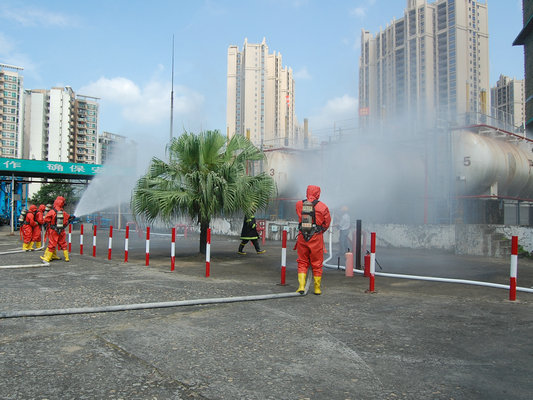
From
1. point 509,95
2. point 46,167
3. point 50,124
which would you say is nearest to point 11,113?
point 50,124

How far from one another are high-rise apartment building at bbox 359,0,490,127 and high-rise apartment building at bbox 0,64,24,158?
107154 millimetres

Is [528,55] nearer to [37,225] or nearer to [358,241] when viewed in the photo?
[358,241]

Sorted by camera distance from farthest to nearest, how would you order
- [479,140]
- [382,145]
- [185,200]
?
[382,145], [479,140], [185,200]

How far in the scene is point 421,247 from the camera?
1639 centimetres

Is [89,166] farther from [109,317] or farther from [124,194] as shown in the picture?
[109,317]

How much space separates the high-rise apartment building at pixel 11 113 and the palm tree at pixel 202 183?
369 ft

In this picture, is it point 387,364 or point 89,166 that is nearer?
point 387,364

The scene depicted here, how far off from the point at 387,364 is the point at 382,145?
608 inches

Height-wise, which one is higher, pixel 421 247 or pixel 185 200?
pixel 185 200

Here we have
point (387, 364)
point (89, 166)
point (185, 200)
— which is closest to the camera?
point (387, 364)

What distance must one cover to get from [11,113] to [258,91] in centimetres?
6604

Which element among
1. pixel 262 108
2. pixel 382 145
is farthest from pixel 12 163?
pixel 262 108

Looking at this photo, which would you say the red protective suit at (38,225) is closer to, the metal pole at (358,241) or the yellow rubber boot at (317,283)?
the metal pole at (358,241)

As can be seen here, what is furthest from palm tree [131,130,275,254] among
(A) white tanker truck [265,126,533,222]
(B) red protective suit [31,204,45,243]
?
(A) white tanker truck [265,126,533,222]
